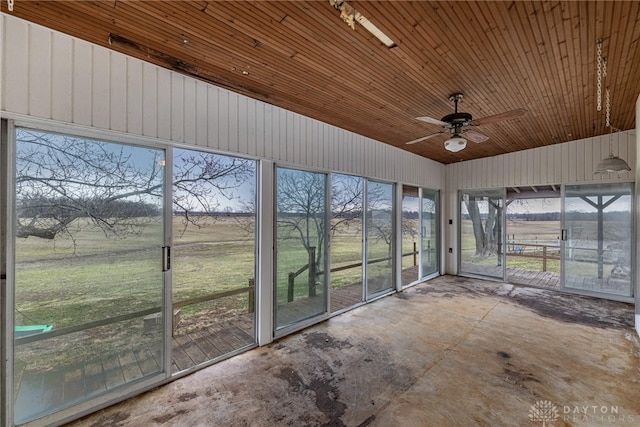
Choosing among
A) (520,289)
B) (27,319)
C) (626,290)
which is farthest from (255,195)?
(626,290)

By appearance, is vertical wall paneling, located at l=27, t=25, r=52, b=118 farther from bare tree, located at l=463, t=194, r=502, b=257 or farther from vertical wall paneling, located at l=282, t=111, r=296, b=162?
bare tree, located at l=463, t=194, r=502, b=257

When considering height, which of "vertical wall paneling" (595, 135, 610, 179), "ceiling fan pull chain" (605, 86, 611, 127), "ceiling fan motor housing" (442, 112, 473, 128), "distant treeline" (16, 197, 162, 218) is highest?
"ceiling fan pull chain" (605, 86, 611, 127)

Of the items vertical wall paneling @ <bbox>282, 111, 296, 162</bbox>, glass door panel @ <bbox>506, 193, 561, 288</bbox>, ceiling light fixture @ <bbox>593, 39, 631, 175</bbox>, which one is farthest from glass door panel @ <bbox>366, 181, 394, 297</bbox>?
glass door panel @ <bbox>506, 193, 561, 288</bbox>

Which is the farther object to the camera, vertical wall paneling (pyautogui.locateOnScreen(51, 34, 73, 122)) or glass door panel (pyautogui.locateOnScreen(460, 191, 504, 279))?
glass door panel (pyautogui.locateOnScreen(460, 191, 504, 279))

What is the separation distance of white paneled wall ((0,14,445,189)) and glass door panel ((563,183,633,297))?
5136 mm

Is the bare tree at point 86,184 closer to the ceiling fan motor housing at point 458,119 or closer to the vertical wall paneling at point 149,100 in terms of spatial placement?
the vertical wall paneling at point 149,100

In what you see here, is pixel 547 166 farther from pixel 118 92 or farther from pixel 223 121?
pixel 118 92

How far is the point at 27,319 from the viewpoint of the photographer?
1.98 metres

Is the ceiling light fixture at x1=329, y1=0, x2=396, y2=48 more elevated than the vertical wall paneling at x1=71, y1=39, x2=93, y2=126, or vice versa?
the ceiling light fixture at x1=329, y1=0, x2=396, y2=48

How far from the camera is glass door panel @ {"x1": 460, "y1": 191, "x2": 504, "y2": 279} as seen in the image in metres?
6.23

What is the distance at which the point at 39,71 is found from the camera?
6.29 ft

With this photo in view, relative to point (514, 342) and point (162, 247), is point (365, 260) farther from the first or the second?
point (162, 247)

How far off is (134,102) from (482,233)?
272 inches

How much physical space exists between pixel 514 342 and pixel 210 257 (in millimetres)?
3775
